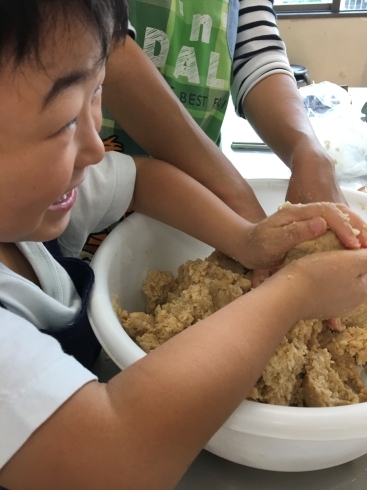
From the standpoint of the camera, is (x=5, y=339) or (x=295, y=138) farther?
(x=295, y=138)

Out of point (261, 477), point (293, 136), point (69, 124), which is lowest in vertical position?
point (261, 477)

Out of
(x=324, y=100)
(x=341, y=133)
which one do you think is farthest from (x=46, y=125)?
(x=324, y=100)

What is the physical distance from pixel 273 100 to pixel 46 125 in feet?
1.75

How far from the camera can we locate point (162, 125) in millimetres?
671

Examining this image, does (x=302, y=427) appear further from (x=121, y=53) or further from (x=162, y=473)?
(x=121, y=53)

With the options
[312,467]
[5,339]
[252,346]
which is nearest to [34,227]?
[5,339]

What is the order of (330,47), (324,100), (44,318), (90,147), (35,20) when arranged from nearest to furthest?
(35,20)
(90,147)
(44,318)
(324,100)
(330,47)

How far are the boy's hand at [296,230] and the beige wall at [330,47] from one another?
1738 millimetres

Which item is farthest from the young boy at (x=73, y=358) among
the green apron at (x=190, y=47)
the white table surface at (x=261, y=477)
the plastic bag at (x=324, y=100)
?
the plastic bag at (x=324, y=100)

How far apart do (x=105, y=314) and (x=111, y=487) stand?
181mm

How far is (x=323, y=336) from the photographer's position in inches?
23.3

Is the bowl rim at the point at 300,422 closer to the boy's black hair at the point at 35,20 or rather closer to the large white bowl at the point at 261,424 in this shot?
the large white bowl at the point at 261,424

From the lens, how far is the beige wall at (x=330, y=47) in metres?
2.01

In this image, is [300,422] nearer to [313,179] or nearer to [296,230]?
[296,230]
